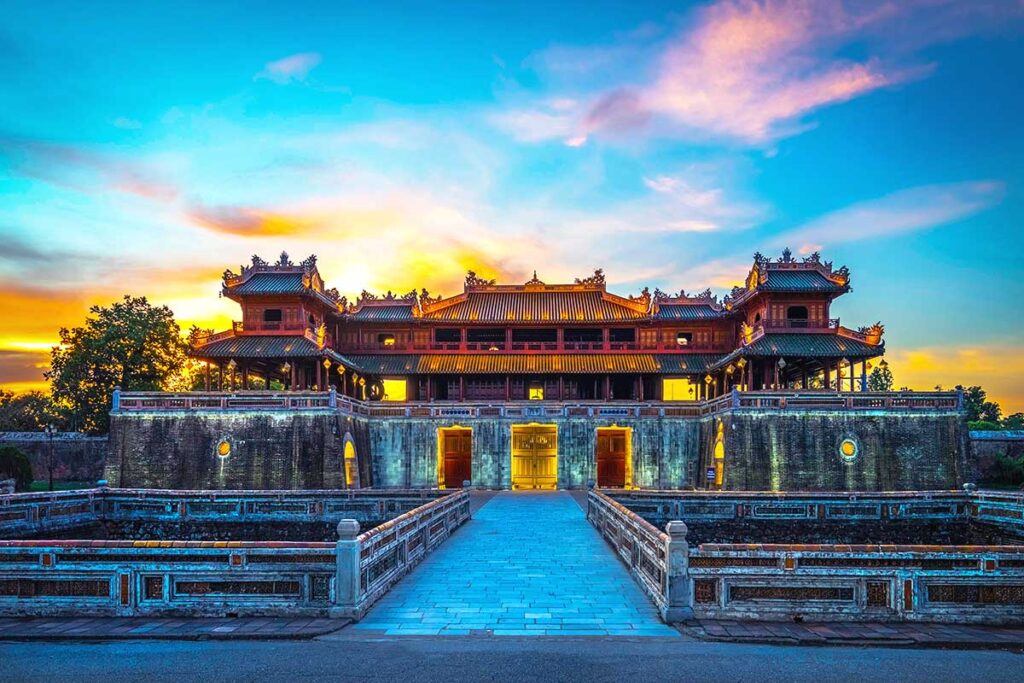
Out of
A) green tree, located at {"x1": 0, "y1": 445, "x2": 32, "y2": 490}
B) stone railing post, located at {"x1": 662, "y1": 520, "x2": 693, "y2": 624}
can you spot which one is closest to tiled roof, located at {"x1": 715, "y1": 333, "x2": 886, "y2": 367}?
stone railing post, located at {"x1": 662, "y1": 520, "x2": 693, "y2": 624}

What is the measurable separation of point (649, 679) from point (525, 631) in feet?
7.84

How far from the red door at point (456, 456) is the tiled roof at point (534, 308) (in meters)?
8.93

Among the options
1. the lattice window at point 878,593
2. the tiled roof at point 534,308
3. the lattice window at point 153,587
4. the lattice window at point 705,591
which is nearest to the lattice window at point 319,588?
the lattice window at point 153,587

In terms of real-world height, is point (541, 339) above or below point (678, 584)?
above

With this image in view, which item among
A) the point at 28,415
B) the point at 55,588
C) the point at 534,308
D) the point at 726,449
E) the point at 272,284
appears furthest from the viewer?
the point at 28,415

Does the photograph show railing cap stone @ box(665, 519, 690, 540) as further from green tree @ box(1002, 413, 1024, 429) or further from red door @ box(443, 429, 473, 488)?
green tree @ box(1002, 413, 1024, 429)

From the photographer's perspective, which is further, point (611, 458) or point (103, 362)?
point (103, 362)

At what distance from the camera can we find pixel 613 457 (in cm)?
3600

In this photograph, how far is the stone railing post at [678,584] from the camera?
10156mm

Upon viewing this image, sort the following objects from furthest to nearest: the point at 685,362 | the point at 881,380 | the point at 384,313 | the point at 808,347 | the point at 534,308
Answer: the point at 881,380 → the point at 534,308 → the point at 384,313 → the point at 685,362 → the point at 808,347

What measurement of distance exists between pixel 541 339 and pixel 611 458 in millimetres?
10464

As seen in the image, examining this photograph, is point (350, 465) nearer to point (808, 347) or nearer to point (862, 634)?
point (808, 347)

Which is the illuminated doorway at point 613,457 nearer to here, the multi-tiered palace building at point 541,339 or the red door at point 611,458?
the red door at point 611,458

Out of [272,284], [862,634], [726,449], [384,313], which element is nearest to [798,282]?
[726,449]
